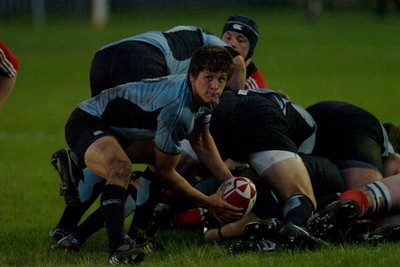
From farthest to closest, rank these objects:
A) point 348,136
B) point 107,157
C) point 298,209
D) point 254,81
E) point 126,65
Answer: point 254,81 → point 126,65 → point 348,136 → point 298,209 → point 107,157

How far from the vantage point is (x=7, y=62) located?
9828 mm

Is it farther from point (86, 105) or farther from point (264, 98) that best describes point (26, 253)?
point (264, 98)

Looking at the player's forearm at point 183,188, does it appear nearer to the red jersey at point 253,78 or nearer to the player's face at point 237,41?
the player's face at point 237,41

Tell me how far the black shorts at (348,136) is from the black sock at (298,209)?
0.98 m

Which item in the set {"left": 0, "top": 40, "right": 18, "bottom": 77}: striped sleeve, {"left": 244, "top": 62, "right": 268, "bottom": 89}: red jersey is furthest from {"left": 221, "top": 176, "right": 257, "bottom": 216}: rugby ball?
{"left": 244, "top": 62, "right": 268, "bottom": 89}: red jersey

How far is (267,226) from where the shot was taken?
28.2 feet

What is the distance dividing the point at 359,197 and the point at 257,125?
1.01 meters

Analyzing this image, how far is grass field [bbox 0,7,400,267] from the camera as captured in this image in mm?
8492

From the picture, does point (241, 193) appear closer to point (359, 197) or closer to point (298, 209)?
point (298, 209)

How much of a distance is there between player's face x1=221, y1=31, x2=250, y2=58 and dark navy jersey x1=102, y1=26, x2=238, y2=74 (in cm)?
90

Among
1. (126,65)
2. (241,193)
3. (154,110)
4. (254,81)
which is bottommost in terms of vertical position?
(254,81)

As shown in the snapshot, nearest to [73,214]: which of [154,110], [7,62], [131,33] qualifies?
[7,62]

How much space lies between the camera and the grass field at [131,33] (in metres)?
8.49

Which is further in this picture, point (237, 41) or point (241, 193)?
point (237, 41)
